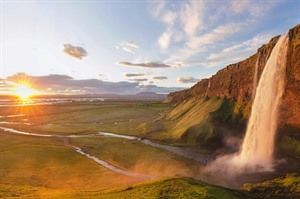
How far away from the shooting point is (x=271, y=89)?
6488cm

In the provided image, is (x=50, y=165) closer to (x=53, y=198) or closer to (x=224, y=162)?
(x=53, y=198)

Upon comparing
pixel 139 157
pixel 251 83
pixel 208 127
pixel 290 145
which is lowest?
pixel 139 157

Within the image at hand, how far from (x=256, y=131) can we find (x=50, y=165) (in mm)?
46073

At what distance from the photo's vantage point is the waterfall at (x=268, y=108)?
60.6 meters

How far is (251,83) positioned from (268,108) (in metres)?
20.6

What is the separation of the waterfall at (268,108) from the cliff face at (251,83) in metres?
1.49

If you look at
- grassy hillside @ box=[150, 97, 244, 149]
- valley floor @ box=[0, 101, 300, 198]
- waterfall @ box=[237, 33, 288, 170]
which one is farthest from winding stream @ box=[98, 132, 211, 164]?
waterfall @ box=[237, 33, 288, 170]

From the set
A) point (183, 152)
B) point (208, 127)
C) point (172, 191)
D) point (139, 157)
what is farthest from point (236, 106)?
point (172, 191)

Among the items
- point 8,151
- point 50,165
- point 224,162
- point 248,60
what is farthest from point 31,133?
point 248,60

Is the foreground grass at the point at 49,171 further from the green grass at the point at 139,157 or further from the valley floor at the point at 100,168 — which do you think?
the green grass at the point at 139,157

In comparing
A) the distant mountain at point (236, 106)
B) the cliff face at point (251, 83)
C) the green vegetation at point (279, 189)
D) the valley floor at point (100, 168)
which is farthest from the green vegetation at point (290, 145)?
the green vegetation at point (279, 189)

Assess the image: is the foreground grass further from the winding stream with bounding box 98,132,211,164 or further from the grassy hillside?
the grassy hillside

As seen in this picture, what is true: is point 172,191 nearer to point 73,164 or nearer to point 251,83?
point 73,164

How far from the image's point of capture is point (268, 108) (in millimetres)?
64500
